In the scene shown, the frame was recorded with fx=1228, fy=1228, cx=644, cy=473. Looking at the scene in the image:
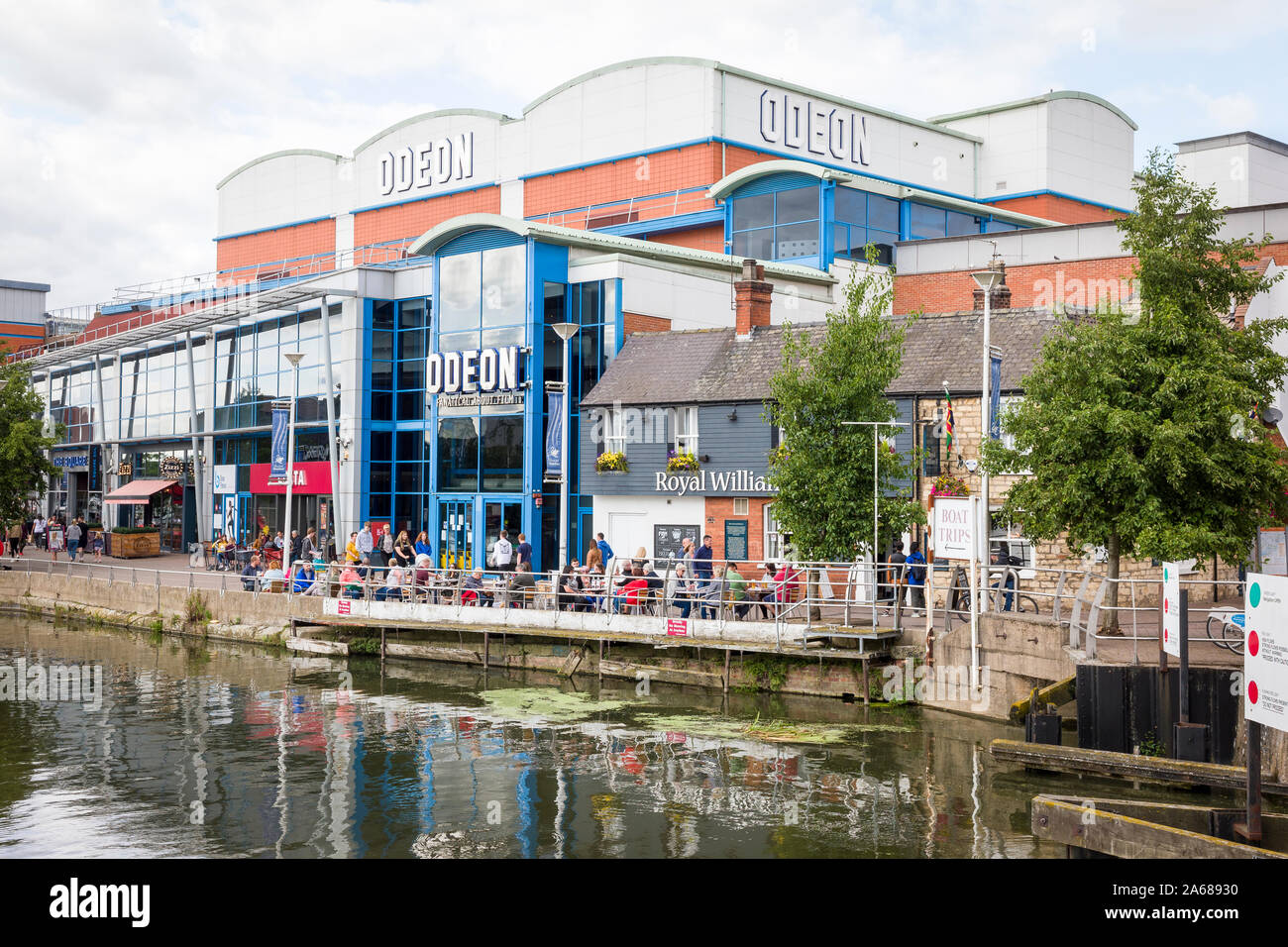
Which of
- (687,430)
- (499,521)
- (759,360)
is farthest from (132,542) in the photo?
(759,360)

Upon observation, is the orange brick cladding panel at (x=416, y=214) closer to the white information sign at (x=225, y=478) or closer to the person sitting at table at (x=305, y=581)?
the white information sign at (x=225, y=478)

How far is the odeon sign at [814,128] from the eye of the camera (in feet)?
163

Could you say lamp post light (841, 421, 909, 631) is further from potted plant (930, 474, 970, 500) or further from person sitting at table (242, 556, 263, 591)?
person sitting at table (242, 556, 263, 591)

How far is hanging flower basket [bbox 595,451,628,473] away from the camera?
32844 millimetres

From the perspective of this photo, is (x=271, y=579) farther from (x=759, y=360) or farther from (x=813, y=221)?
(x=813, y=221)

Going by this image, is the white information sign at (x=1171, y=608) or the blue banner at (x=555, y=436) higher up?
the blue banner at (x=555, y=436)

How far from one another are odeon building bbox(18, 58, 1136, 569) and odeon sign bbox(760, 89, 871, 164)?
10 centimetres

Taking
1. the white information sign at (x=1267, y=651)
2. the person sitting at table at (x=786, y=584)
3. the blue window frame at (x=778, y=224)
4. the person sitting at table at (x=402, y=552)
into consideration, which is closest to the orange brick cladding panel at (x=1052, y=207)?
the blue window frame at (x=778, y=224)

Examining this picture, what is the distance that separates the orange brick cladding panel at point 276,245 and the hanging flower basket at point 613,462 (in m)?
33.5

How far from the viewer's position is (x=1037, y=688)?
19.5 meters

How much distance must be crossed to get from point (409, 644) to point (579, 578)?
4448 millimetres
